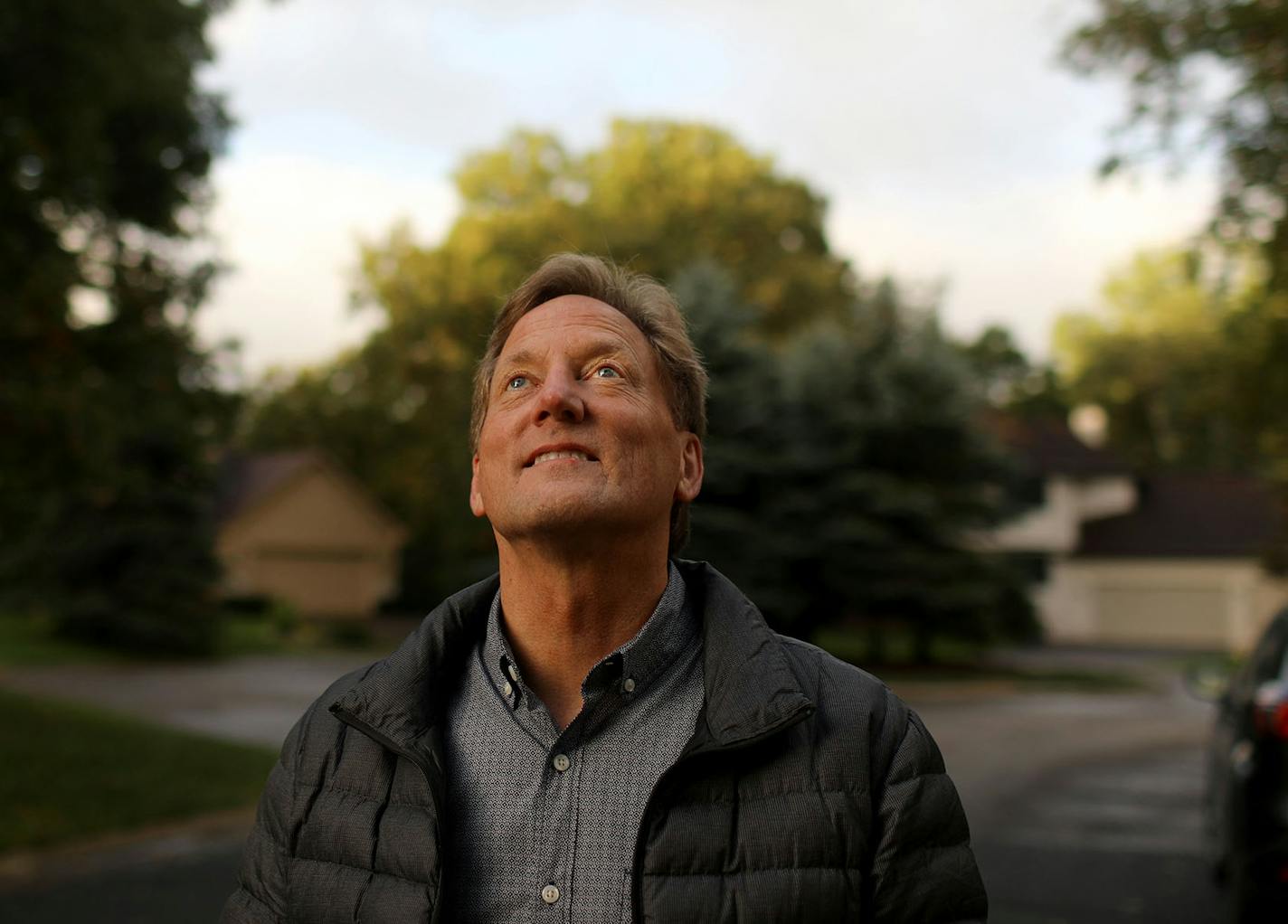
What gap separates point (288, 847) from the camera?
2.38m

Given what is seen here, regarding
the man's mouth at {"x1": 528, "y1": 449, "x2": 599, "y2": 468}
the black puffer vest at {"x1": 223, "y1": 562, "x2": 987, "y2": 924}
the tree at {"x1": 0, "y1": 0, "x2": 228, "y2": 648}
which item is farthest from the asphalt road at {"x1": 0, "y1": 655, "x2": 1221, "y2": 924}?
the man's mouth at {"x1": 528, "y1": 449, "x2": 599, "y2": 468}

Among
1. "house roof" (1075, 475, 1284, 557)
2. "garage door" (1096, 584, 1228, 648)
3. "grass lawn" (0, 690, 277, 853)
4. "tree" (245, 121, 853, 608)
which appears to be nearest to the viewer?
"grass lawn" (0, 690, 277, 853)

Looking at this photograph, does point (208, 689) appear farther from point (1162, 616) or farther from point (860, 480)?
point (1162, 616)

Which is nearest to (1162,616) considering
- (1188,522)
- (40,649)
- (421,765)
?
(1188,522)

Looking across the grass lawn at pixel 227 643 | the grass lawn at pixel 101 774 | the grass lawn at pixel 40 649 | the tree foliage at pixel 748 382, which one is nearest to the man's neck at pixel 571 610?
the grass lawn at pixel 101 774

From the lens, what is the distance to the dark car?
7.09m

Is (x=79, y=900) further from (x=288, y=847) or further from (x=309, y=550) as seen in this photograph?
(x=309, y=550)

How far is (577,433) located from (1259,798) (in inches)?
241

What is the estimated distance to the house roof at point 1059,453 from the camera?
51.4 m

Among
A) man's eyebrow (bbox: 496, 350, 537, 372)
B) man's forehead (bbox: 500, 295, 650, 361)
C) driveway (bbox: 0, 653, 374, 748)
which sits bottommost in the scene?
driveway (bbox: 0, 653, 374, 748)

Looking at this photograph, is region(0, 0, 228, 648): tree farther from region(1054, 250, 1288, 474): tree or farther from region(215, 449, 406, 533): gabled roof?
region(1054, 250, 1288, 474): tree

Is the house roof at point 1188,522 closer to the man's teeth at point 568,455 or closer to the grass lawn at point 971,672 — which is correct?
the grass lawn at point 971,672

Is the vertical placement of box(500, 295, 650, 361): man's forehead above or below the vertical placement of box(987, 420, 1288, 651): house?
above

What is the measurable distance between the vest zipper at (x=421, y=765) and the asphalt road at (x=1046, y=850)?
7.16 meters
